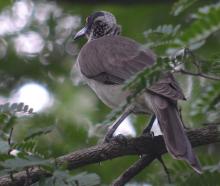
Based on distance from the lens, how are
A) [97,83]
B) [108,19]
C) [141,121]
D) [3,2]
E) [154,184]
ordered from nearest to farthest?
[154,184], [97,83], [141,121], [108,19], [3,2]

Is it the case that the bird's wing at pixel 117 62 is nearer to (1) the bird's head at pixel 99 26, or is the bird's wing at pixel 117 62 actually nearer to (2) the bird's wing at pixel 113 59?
(2) the bird's wing at pixel 113 59

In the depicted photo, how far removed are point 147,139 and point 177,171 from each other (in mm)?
325

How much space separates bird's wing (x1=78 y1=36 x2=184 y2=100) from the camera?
5.25m

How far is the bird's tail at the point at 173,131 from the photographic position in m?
4.55

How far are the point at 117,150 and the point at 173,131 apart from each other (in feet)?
1.38

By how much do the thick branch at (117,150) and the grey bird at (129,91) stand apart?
0.11 m

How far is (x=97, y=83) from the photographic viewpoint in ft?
20.6

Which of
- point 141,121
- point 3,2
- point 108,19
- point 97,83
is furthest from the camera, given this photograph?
point 3,2

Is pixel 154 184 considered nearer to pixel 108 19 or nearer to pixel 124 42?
pixel 124 42

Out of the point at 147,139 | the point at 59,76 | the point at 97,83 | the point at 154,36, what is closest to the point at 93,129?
the point at 97,83

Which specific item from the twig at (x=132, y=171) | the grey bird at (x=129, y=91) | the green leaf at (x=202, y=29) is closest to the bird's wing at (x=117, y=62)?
the grey bird at (x=129, y=91)

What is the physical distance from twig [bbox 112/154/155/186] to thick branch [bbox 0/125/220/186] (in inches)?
2.6

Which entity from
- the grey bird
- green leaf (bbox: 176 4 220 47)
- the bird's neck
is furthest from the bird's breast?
green leaf (bbox: 176 4 220 47)

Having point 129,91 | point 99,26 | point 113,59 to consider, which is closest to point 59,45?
point 99,26
